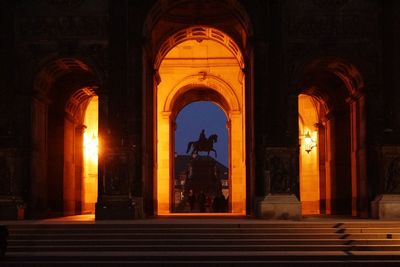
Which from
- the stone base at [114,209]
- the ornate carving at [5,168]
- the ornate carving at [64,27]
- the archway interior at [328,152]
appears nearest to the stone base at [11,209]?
the ornate carving at [5,168]

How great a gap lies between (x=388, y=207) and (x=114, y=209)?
9.40m

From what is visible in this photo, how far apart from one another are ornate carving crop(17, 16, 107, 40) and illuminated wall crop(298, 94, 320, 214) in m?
13.4

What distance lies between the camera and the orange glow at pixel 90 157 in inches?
1531

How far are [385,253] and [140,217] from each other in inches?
434

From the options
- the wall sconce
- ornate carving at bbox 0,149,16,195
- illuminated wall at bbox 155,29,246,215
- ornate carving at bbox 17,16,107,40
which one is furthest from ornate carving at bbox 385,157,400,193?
illuminated wall at bbox 155,29,246,215

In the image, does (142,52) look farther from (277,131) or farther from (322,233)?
(322,233)

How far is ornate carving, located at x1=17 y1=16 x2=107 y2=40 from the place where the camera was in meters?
29.0

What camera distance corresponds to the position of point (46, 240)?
20922 millimetres

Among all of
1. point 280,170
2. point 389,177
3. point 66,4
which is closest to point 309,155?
point 389,177

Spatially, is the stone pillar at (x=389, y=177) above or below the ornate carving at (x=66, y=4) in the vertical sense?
A: below

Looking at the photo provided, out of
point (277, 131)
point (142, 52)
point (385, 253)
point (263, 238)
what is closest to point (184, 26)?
point (142, 52)

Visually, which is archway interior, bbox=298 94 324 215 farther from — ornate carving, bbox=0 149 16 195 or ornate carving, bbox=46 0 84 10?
→ ornate carving, bbox=0 149 16 195

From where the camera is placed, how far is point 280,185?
90.4 feet

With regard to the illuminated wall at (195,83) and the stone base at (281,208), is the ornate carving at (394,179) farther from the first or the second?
the illuminated wall at (195,83)
